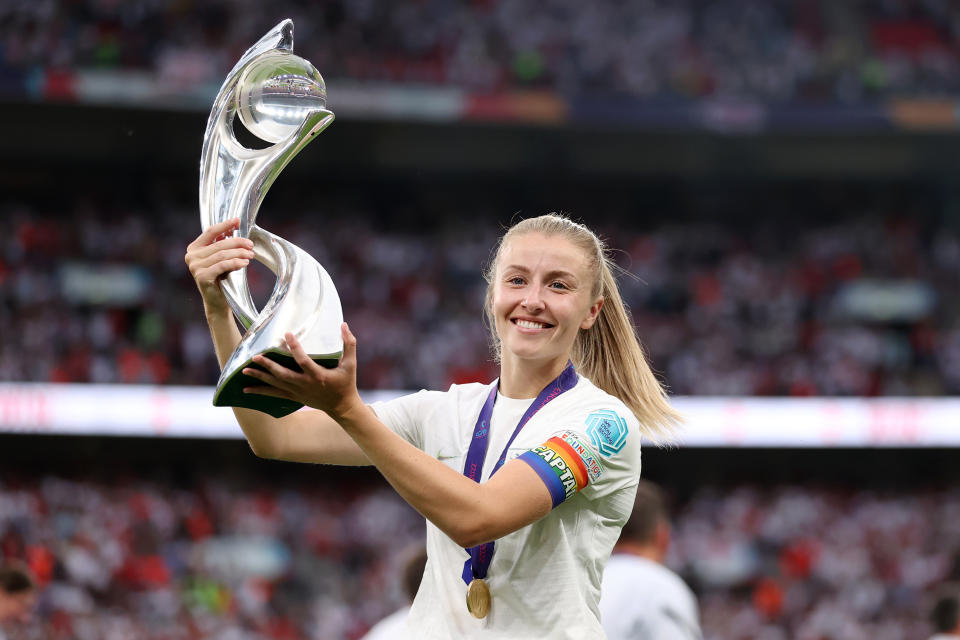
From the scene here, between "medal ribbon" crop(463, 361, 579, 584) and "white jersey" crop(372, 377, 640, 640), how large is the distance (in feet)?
0.04

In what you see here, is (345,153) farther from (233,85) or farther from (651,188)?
(233,85)

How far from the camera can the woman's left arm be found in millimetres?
1636

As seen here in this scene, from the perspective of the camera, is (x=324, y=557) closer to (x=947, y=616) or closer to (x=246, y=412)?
(x=947, y=616)

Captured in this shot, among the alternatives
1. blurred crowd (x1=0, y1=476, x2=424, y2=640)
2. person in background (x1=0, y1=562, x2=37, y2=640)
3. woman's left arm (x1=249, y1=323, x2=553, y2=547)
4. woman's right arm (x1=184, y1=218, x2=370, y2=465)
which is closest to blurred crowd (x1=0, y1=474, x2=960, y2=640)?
blurred crowd (x1=0, y1=476, x2=424, y2=640)

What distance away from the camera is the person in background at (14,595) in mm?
4570

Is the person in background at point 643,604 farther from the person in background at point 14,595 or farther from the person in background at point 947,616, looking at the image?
the person in background at point 14,595

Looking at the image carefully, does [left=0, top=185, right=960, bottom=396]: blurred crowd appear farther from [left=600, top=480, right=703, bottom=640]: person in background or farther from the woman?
the woman

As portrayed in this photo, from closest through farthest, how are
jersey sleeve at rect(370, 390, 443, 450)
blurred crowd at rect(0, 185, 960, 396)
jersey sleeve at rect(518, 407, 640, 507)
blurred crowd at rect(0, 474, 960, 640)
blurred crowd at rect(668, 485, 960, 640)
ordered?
jersey sleeve at rect(518, 407, 640, 507) < jersey sleeve at rect(370, 390, 443, 450) < blurred crowd at rect(0, 474, 960, 640) < blurred crowd at rect(668, 485, 960, 640) < blurred crowd at rect(0, 185, 960, 396)

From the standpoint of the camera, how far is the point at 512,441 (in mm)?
1980

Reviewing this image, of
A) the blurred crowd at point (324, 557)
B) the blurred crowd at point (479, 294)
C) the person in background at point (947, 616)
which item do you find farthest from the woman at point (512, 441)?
the blurred crowd at point (479, 294)

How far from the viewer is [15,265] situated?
1489 cm

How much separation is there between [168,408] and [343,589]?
9.37ft

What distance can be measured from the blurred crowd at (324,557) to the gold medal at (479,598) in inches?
400

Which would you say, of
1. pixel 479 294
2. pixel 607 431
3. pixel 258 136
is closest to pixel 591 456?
pixel 607 431
